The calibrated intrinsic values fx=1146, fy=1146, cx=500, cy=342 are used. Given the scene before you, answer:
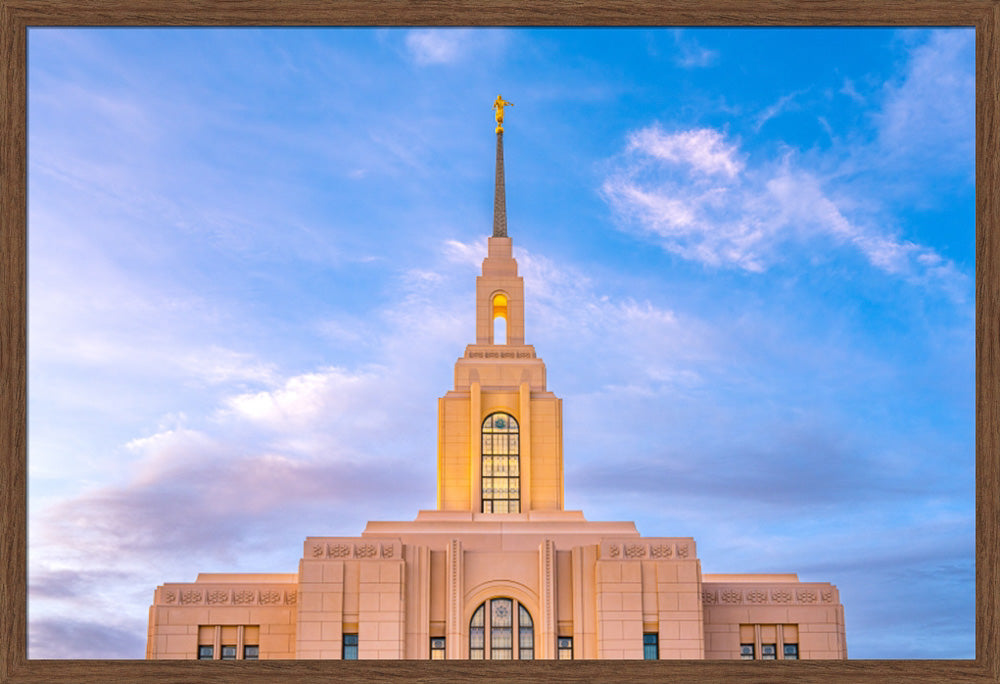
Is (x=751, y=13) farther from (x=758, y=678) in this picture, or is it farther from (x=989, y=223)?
(x=758, y=678)

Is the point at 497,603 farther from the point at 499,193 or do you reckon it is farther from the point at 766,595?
the point at 499,193

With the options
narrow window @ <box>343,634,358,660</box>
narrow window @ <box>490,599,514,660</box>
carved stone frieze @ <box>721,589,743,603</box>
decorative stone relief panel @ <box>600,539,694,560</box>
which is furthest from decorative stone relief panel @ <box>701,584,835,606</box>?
narrow window @ <box>343,634,358,660</box>

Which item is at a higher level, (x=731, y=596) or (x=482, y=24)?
(x=482, y=24)

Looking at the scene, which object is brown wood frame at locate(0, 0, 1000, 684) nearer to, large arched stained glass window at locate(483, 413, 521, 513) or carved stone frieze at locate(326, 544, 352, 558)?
carved stone frieze at locate(326, 544, 352, 558)

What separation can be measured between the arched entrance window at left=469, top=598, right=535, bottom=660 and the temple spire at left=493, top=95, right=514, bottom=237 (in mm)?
16385

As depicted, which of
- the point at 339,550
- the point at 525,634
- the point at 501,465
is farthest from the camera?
the point at 501,465

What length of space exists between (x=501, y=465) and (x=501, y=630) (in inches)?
334

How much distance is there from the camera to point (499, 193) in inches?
1665

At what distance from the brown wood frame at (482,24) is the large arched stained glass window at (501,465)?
28154mm

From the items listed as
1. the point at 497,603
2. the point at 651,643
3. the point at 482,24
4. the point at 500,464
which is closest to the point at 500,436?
the point at 500,464

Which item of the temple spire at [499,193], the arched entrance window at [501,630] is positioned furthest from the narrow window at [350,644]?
the temple spire at [499,193]

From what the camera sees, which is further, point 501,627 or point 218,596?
point 218,596

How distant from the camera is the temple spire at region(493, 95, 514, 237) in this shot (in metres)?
41.4

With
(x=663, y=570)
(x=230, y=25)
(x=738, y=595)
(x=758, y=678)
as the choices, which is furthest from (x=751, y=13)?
(x=738, y=595)
